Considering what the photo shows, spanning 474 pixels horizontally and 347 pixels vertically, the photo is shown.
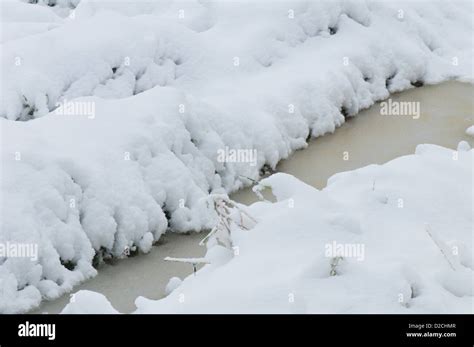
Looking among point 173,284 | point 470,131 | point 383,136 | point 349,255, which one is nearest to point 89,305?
point 349,255

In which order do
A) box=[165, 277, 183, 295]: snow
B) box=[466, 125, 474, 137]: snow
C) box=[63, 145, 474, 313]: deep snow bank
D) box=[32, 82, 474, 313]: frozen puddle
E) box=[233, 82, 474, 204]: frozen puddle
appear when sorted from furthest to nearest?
box=[466, 125, 474, 137]: snow, box=[233, 82, 474, 204]: frozen puddle, box=[32, 82, 474, 313]: frozen puddle, box=[165, 277, 183, 295]: snow, box=[63, 145, 474, 313]: deep snow bank

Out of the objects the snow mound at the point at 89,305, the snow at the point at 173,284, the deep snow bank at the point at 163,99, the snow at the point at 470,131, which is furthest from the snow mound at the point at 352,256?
the snow at the point at 470,131

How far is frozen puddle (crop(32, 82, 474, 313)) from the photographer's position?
6.95 meters

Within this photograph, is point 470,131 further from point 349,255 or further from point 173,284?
point 349,255

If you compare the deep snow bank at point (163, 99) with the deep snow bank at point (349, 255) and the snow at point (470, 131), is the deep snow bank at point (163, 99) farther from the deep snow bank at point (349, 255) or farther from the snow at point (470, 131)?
the snow at point (470, 131)

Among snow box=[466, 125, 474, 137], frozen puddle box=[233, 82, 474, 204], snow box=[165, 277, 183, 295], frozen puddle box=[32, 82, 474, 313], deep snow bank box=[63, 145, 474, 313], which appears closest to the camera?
deep snow bank box=[63, 145, 474, 313]

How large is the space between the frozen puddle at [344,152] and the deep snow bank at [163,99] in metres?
0.19

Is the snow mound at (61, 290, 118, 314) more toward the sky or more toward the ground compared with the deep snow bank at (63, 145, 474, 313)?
more toward the ground

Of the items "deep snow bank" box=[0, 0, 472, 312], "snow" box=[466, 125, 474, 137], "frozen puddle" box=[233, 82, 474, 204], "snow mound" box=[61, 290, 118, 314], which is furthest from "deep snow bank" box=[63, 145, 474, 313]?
"snow" box=[466, 125, 474, 137]

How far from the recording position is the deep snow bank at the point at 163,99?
23.1 ft

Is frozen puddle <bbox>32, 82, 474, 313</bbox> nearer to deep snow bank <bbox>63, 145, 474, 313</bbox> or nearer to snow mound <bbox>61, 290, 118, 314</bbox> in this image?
deep snow bank <bbox>63, 145, 474, 313</bbox>

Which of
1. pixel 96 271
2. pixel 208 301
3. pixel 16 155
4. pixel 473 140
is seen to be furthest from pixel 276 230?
pixel 473 140

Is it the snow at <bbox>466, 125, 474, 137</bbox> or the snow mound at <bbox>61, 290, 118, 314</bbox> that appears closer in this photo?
the snow mound at <bbox>61, 290, 118, 314</bbox>

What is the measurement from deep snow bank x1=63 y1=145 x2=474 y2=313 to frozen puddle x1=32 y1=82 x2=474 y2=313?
2143 mm
